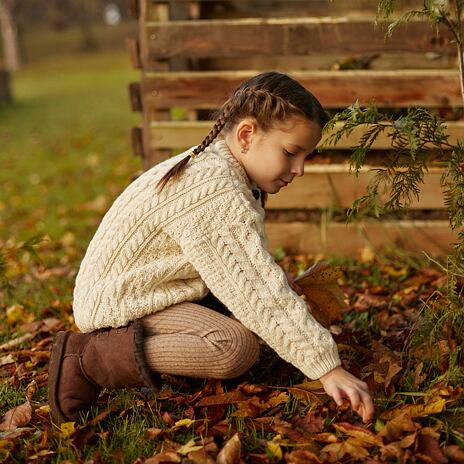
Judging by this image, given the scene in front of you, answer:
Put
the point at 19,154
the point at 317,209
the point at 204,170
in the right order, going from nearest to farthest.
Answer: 1. the point at 204,170
2. the point at 317,209
3. the point at 19,154

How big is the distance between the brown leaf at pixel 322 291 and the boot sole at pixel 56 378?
3.10ft

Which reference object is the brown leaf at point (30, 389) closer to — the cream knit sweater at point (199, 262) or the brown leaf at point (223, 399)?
the cream knit sweater at point (199, 262)

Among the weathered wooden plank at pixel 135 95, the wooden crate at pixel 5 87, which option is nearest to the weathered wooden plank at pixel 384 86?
the weathered wooden plank at pixel 135 95

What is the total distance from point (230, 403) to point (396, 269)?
1.82m

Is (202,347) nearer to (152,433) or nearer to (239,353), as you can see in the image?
(239,353)

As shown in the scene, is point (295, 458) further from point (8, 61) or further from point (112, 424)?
point (8, 61)

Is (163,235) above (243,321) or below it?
above

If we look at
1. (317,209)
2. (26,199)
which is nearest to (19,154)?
(26,199)

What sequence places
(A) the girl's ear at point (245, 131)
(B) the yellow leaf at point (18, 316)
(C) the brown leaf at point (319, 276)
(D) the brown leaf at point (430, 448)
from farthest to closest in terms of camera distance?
(B) the yellow leaf at point (18, 316) < (C) the brown leaf at point (319, 276) < (A) the girl's ear at point (245, 131) < (D) the brown leaf at point (430, 448)

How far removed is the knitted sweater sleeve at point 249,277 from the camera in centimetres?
224

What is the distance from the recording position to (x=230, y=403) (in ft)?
7.86

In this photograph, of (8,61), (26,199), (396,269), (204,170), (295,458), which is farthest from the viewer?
(8,61)

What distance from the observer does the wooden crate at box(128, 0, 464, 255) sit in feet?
13.3

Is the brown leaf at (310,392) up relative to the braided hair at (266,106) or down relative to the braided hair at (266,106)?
down
